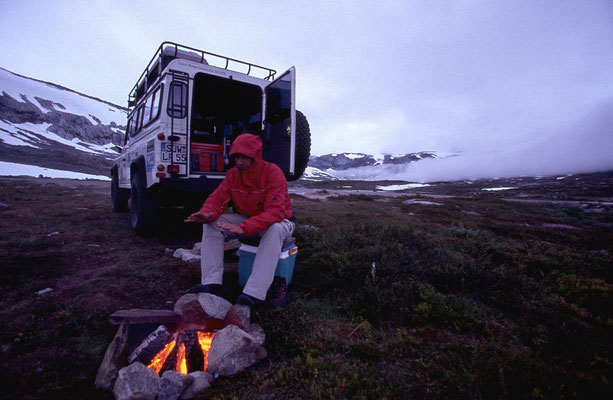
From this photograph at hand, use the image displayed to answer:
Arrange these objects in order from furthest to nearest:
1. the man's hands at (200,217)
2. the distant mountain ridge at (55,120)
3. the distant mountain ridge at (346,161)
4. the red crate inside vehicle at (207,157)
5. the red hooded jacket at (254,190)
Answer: the distant mountain ridge at (346,161)
the distant mountain ridge at (55,120)
the red crate inside vehicle at (207,157)
the red hooded jacket at (254,190)
the man's hands at (200,217)

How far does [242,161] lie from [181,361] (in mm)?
2109

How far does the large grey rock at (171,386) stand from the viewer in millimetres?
1851

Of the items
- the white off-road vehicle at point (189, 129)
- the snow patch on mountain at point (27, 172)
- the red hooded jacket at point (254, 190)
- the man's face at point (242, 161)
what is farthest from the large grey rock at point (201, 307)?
the snow patch on mountain at point (27, 172)

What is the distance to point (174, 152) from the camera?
4.95 metres

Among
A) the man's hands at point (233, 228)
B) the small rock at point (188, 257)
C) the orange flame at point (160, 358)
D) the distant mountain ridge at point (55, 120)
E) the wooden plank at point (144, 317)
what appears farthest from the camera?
the distant mountain ridge at point (55, 120)

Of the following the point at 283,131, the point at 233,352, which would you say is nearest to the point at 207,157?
the point at 283,131

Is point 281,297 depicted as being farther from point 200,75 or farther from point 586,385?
point 200,75

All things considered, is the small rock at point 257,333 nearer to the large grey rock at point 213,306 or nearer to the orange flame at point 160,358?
the large grey rock at point 213,306

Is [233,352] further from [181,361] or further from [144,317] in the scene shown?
[144,317]

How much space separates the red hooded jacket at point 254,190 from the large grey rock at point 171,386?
1.56 m

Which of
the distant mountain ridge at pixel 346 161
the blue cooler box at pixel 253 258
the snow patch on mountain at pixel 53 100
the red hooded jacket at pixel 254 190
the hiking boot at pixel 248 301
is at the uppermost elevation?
the snow patch on mountain at pixel 53 100

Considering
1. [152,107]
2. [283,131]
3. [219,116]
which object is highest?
[219,116]

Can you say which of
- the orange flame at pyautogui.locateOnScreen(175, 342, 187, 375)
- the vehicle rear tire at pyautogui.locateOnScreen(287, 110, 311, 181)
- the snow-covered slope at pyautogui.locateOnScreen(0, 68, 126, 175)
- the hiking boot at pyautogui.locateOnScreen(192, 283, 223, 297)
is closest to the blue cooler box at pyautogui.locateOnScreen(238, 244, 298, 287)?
the hiking boot at pyautogui.locateOnScreen(192, 283, 223, 297)

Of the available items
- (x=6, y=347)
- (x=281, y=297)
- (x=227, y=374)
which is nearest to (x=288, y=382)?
(x=227, y=374)
